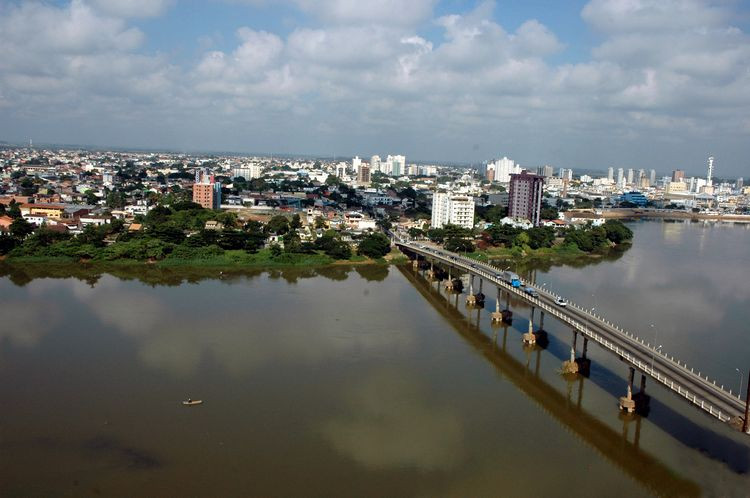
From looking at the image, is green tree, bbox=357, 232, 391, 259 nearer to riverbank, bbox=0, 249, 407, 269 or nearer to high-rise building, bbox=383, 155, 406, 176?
riverbank, bbox=0, 249, 407, 269

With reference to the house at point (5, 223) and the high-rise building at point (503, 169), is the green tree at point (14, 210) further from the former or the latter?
the high-rise building at point (503, 169)

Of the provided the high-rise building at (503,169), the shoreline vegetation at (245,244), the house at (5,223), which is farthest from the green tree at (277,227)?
the high-rise building at (503,169)

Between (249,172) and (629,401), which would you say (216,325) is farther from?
(249,172)

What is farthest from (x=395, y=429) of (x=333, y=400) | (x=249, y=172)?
(x=249, y=172)

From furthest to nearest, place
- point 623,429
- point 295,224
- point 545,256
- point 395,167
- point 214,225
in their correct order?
point 395,167 < point 295,224 < point 214,225 < point 545,256 < point 623,429

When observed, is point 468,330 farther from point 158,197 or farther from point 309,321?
point 158,197

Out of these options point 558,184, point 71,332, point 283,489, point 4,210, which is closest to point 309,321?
point 71,332
